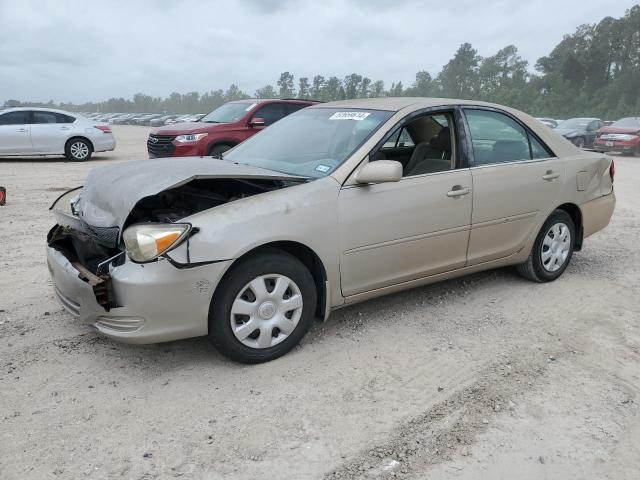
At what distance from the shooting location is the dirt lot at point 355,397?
250cm

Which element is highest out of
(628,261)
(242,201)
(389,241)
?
(242,201)

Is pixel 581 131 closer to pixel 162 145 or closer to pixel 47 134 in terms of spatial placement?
pixel 162 145

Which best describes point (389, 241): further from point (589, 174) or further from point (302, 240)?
point (589, 174)

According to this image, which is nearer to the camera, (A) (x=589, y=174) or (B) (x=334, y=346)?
(B) (x=334, y=346)

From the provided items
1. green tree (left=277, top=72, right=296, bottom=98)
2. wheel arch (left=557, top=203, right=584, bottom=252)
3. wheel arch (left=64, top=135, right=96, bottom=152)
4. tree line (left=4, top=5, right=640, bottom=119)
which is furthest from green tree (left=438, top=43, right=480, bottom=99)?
wheel arch (left=557, top=203, right=584, bottom=252)

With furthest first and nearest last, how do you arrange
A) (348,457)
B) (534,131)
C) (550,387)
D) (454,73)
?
(454,73), (534,131), (550,387), (348,457)

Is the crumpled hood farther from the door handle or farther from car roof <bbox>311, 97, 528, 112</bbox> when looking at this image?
the door handle

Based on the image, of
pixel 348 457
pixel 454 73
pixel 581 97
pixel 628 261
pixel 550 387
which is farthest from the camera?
pixel 454 73

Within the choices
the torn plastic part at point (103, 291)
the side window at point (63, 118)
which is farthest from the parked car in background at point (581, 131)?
the torn plastic part at point (103, 291)

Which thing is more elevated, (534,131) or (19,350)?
(534,131)

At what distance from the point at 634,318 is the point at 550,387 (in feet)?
4.94

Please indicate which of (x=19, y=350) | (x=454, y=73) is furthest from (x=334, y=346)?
(x=454, y=73)

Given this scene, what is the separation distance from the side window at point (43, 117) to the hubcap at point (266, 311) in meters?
13.3

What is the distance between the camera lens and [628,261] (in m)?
5.68
